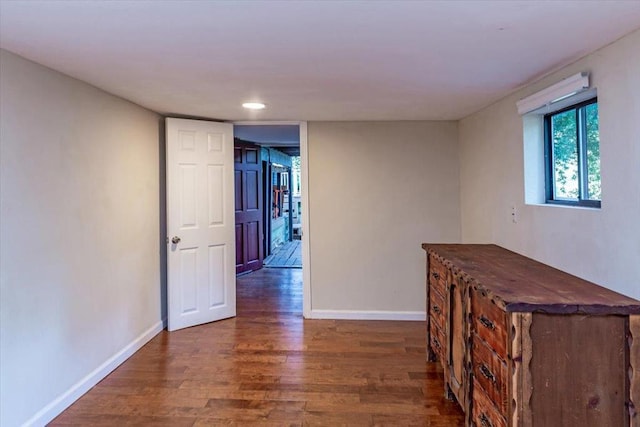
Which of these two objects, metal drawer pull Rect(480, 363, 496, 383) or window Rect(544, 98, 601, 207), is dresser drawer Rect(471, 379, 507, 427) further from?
window Rect(544, 98, 601, 207)

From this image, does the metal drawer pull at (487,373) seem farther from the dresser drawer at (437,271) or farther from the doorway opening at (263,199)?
the doorway opening at (263,199)

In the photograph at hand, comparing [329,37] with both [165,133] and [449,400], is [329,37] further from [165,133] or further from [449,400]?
[165,133]

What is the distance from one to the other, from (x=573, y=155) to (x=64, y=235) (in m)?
3.12

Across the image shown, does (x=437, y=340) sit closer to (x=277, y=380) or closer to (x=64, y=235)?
(x=277, y=380)

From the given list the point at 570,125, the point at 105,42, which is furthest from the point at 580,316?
the point at 105,42

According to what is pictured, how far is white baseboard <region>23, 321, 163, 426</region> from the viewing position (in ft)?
7.50

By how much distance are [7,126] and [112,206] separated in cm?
104

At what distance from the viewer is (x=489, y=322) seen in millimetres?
1744

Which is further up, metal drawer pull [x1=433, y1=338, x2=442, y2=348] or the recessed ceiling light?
the recessed ceiling light

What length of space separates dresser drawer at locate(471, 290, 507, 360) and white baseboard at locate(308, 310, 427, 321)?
89.7 inches

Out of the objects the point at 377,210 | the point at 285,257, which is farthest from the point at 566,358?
the point at 285,257

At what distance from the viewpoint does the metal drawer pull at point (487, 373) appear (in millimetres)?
1720

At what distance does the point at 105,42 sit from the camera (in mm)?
1916

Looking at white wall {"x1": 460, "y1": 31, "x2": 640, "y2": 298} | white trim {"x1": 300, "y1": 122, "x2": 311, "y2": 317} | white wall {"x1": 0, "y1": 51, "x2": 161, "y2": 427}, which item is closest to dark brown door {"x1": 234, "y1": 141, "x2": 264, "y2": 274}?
white trim {"x1": 300, "y1": 122, "x2": 311, "y2": 317}
